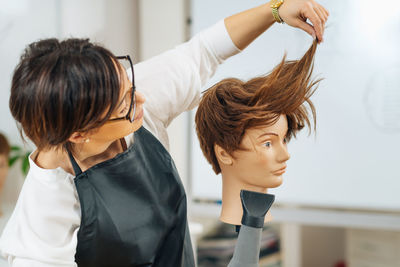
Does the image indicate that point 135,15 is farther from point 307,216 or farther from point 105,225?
point 105,225

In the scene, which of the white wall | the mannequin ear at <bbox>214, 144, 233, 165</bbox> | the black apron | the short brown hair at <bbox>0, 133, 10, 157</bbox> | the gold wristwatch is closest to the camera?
the black apron

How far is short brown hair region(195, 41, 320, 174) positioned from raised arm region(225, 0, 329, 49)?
4cm

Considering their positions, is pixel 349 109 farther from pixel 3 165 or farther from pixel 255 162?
pixel 3 165

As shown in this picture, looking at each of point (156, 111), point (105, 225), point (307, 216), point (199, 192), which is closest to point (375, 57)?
point (307, 216)

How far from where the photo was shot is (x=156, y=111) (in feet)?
3.11

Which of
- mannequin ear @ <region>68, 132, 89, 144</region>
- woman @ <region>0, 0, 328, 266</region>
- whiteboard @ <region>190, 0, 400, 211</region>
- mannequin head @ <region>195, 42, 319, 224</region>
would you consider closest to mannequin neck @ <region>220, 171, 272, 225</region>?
mannequin head @ <region>195, 42, 319, 224</region>

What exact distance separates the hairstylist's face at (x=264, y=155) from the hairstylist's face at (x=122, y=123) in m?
0.28

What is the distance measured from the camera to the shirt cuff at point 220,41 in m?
0.95

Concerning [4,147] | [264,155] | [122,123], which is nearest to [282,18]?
[264,155]

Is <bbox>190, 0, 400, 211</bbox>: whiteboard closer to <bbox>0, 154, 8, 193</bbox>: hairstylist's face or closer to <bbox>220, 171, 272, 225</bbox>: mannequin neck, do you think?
<bbox>220, 171, 272, 225</bbox>: mannequin neck

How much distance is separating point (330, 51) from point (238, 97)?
1.13m

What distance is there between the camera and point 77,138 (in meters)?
0.69

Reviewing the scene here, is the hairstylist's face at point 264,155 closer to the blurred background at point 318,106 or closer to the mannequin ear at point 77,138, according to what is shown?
the mannequin ear at point 77,138

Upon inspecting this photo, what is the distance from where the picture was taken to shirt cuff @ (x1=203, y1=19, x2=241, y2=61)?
3.11 ft
